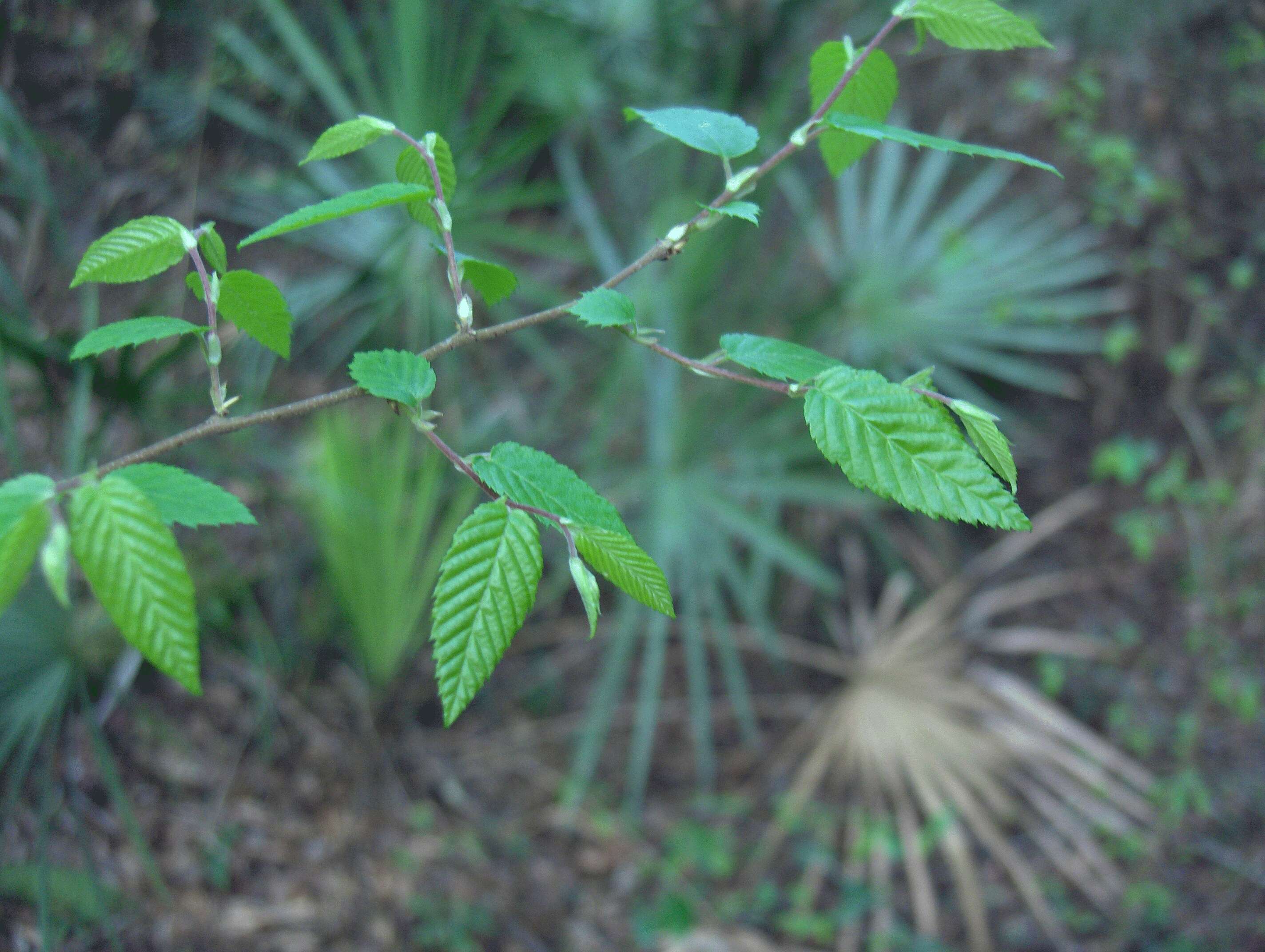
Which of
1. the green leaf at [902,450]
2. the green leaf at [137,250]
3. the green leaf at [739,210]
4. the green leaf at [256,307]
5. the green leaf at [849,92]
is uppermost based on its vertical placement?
the green leaf at [849,92]

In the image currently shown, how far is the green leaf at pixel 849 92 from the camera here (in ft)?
1.91

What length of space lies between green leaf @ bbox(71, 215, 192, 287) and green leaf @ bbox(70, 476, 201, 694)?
0.59ft

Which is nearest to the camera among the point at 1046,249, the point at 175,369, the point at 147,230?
the point at 147,230

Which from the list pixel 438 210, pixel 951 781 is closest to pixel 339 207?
pixel 438 210

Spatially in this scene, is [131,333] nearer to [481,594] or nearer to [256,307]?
[256,307]

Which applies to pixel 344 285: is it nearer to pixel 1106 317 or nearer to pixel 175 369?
pixel 175 369

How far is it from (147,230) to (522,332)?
1529mm

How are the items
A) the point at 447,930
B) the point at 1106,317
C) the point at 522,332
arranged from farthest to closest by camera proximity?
the point at 1106,317 < the point at 522,332 < the point at 447,930

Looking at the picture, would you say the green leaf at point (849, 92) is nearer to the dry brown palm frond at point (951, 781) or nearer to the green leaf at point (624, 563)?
the green leaf at point (624, 563)

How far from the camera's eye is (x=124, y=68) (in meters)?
1.75

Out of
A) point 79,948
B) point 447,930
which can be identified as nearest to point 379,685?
point 447,930

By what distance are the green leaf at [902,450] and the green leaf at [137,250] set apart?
0.41 metres

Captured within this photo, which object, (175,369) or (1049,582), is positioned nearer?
(175,369)

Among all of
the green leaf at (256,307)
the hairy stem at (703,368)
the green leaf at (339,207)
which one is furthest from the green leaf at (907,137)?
the green leaf at (256,307)
